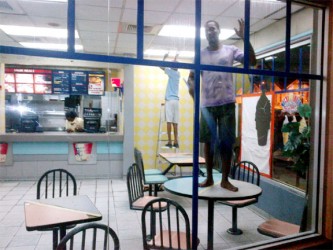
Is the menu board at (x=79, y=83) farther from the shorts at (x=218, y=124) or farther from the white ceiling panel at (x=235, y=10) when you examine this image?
the shorts at (x=218, y=124)

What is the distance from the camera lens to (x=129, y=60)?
6.40 ft

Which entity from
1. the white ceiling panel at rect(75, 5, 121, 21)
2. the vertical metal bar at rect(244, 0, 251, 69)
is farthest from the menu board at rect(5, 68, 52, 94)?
the vertical metal bar at rect(244, 0, 251, 69)

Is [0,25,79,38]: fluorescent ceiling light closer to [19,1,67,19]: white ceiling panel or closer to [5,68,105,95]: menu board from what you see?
[19,1,67,19]: white ceiling panel

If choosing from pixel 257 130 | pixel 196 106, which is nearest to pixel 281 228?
pixel 196 106

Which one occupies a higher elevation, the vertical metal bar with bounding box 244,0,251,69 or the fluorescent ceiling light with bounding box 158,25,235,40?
the fluorescent ceiling light with bounding box 158,25,235,40

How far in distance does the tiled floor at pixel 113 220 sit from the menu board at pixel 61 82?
2209 millimetres

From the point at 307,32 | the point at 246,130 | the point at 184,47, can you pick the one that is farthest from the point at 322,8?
the point at 184,47

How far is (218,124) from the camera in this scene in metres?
2.59

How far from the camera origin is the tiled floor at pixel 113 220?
11.8 ft

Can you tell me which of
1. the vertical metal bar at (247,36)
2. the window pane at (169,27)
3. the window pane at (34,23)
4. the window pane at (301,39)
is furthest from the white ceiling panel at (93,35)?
the vertical metal bar at (247,36)

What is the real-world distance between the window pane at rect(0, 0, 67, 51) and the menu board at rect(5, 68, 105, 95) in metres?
0.78

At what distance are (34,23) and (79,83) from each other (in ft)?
7.65

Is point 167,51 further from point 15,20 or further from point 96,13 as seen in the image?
point 15,20

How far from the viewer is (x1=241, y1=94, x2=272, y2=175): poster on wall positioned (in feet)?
15.5
